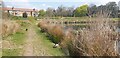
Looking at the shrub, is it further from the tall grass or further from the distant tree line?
the distant tree line

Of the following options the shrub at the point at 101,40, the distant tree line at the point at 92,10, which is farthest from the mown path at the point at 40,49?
the shrub at the point at 101,40

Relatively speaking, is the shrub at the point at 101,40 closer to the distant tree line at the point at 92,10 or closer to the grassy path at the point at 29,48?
the distant tree line at the point at 92,10

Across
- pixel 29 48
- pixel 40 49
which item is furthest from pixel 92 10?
pixel 29 48

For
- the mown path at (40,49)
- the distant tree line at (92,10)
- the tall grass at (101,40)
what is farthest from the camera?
the mown path at (40,49)

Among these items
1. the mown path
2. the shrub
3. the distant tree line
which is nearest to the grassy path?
the mown path

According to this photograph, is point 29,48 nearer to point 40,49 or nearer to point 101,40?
point 40,49

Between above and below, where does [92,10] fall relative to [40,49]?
above

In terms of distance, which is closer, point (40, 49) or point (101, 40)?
point (101, 40)

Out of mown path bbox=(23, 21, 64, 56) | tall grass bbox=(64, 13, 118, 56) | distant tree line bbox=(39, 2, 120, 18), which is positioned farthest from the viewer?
mown path bbox=(23, 21, 64, 56)

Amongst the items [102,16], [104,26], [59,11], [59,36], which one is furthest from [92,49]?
[59,11]

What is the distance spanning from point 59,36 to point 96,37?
616 centimetres

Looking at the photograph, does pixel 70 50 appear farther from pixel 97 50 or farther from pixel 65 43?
pixel 97 50

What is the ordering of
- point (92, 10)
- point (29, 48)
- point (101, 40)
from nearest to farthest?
1. point (101, 40)
2. point (29, 48)
3. point (92, 10)

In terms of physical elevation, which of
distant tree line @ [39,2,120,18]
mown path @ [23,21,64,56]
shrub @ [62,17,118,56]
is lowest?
mown path @ [23,21,64,56]
